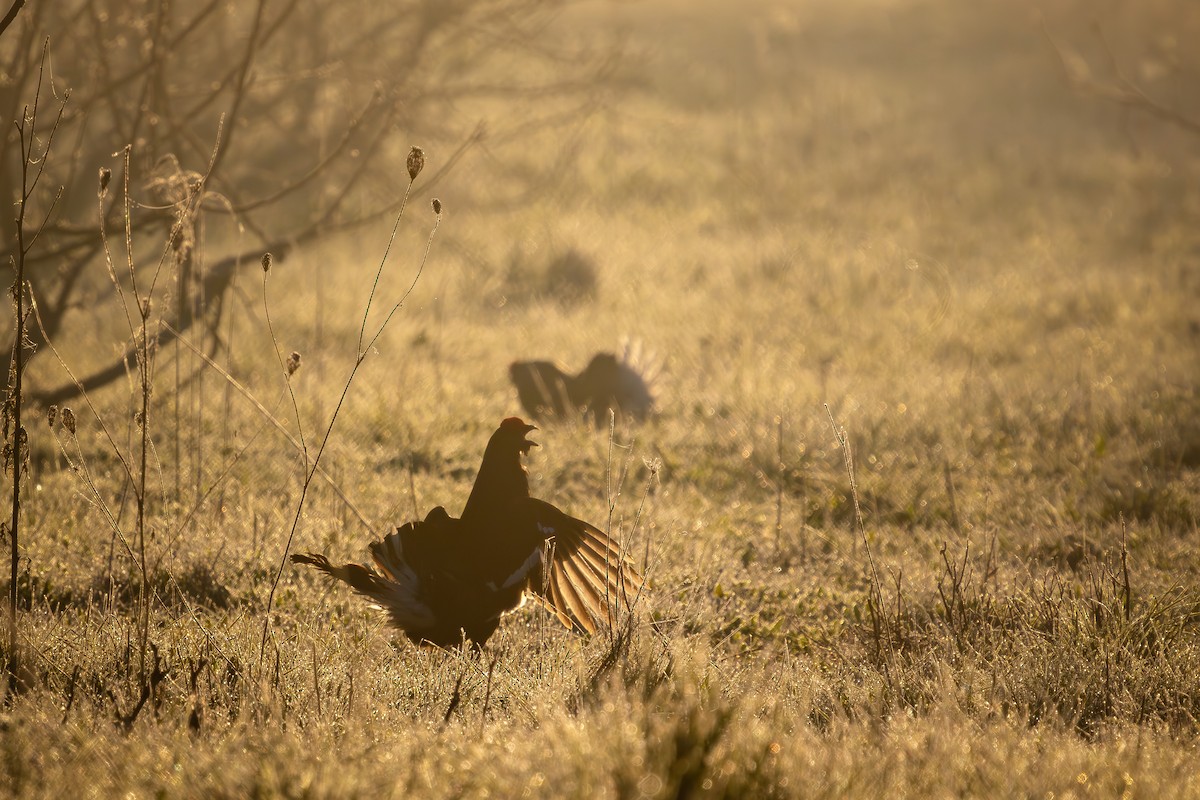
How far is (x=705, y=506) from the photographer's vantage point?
552 centimetres

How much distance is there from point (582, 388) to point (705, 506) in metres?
1.77

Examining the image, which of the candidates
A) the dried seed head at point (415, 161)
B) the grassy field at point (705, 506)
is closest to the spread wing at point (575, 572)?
the grassy field at point (705, 506)

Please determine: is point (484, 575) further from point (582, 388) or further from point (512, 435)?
point (582, 388)

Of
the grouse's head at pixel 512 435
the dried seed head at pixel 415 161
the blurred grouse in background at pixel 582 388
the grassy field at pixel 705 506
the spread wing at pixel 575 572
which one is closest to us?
the grassy field at pixel 705 506

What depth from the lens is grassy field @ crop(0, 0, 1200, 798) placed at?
2734 millimetres

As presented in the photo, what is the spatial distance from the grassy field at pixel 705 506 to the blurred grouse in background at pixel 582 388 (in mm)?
207

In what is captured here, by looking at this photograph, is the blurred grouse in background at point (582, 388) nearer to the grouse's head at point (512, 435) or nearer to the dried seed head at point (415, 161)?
the grouse's head at point (512, 435)

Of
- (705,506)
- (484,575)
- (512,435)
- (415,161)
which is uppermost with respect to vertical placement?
(415,161)

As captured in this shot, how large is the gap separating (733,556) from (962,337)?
5503mm

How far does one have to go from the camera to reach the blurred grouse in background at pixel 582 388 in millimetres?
7012

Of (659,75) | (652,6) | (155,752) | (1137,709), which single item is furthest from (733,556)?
(652,6)

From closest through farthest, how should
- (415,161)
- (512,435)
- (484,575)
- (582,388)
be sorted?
1. (415,161)
2. (484,575)
3. (512,435)
4. (582,388)

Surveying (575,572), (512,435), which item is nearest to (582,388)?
(512,435)

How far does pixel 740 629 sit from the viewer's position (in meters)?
4.17
